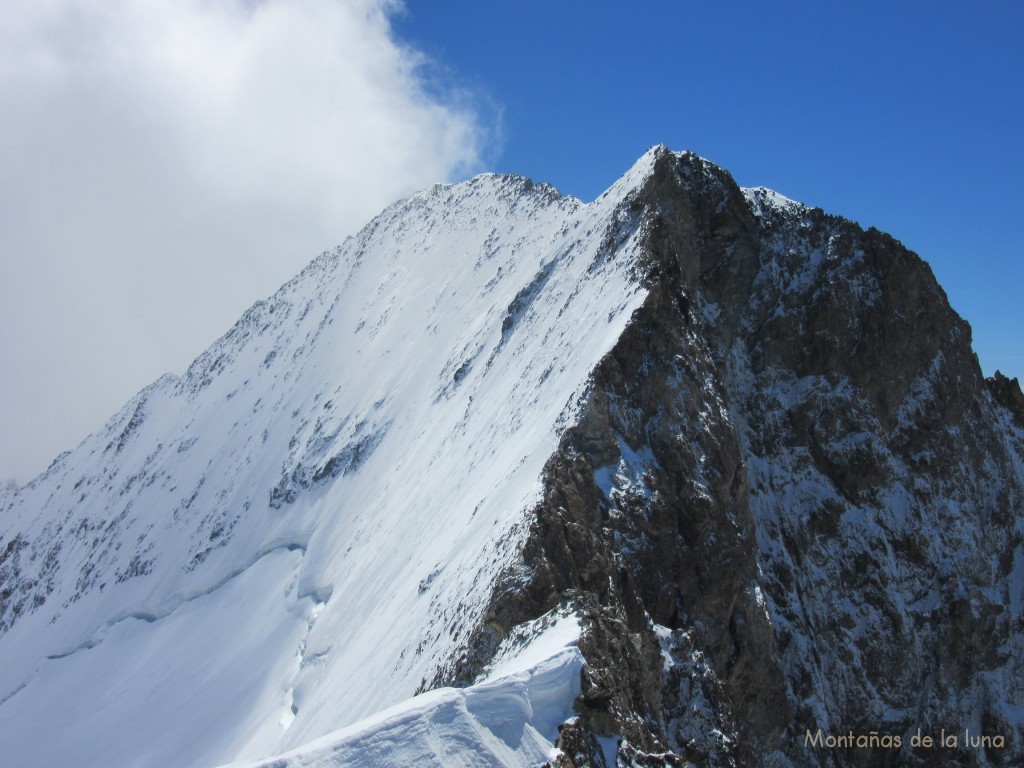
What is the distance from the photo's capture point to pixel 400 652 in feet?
90.4

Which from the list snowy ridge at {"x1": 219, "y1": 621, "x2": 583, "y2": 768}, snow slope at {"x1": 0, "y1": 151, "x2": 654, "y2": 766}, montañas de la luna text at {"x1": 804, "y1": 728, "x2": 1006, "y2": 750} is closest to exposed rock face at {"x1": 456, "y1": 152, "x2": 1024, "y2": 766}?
montañas de la luna text at {"x1": 804, "y1": 728, "x2": 1006, "y2": 750}

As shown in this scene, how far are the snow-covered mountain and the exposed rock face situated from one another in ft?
0.45

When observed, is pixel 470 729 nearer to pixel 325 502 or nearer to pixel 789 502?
pixel 789 502

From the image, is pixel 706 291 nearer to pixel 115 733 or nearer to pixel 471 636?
pixel 471 636

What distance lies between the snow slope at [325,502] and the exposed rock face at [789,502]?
6.57ft

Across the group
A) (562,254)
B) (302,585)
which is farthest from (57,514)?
(562,254)

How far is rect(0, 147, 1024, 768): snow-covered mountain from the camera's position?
2281 centimetres

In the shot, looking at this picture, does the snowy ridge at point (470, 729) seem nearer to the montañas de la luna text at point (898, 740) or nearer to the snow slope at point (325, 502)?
the snow slope at point (325, 502)

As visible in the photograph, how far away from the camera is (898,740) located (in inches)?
1373

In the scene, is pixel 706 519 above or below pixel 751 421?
below

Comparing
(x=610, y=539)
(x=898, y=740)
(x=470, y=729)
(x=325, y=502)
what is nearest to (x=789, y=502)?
(x=898, y=740)

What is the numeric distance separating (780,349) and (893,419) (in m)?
6.28

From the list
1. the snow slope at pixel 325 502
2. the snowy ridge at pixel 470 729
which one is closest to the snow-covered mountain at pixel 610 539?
the snowy ridge at pixel 470 729

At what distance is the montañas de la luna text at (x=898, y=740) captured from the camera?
109ft
